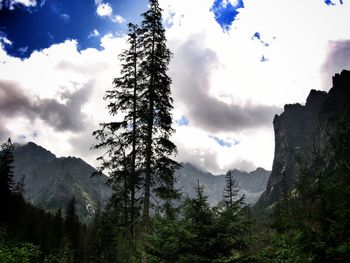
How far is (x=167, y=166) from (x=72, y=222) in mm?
72468

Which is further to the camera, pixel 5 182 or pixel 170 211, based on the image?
pixel 5 182

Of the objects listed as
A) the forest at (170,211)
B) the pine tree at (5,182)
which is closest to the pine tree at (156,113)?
the forest at (170,211)

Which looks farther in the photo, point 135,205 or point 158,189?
point 135,205

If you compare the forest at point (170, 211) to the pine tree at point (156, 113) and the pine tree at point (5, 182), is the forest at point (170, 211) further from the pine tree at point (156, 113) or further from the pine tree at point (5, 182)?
the pine tree at point (5, 182)

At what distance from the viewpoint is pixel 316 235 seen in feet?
38.2

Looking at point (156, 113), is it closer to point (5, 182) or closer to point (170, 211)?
point (170, 211)

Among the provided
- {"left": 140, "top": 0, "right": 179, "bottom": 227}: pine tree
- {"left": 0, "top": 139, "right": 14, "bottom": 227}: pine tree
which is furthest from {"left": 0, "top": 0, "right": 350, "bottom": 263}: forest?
{"left": 0, "top": 139, "right": 14, "bottom": 227}: pine tree

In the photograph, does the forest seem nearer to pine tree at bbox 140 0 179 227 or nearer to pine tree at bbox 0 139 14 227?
pine tree at bbox 140 0 179 227

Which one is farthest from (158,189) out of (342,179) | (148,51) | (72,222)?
(72,222)

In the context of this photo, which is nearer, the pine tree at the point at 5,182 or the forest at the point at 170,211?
the forest at the point at 170,211

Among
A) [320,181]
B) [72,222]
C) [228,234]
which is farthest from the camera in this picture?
[72,222]

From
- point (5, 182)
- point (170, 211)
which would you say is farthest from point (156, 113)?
point (5, 182)

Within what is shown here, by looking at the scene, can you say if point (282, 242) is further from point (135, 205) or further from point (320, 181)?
point (135, 205)

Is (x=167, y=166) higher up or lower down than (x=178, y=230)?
higher up
